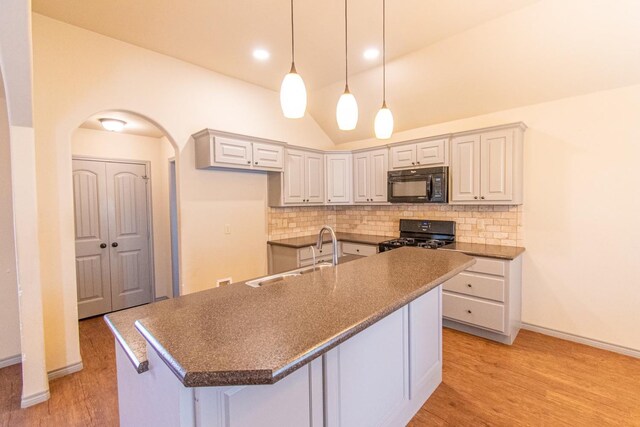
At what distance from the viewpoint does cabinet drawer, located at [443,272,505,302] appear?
2.93 meters

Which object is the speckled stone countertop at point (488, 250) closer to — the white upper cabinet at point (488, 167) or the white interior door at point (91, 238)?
the white upper cabinet at point (488, 167)

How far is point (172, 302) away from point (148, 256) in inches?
131

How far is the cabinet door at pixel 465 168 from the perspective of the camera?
10.8 ft

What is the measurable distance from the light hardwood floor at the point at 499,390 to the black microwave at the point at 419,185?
65.2 inches

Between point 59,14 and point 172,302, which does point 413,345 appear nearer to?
point 172,302

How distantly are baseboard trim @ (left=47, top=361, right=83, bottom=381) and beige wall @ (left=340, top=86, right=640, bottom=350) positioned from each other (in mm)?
4527

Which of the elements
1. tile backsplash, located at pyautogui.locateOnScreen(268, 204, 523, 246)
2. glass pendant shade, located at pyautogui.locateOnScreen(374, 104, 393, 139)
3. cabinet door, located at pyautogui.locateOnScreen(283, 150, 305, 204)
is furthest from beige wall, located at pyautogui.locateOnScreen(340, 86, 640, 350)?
cabinet door, located at pyautogui.locateOnScreen(283, 150, 305, 204)

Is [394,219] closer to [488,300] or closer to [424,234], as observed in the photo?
[424,234]

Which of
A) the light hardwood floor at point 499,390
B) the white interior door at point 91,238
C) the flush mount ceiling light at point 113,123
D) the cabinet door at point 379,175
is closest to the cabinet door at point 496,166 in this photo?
the cabinet door at point 379,175

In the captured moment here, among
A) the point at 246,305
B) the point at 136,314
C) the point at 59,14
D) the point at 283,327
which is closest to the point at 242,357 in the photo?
the point at 283,327

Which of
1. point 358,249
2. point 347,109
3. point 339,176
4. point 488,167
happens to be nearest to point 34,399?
point 347,109

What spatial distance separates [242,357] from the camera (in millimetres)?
824

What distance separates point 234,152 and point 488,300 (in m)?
3.13

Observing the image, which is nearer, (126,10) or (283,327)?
(283,327)
